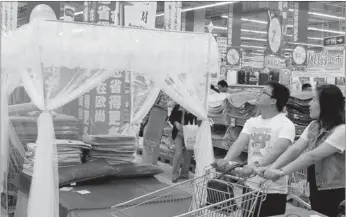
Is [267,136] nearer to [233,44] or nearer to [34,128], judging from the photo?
[34,128]

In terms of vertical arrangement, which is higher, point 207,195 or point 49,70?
point 49,70

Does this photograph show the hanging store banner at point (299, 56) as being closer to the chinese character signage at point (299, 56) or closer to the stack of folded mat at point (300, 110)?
the chinese character signage at point (299, 56)

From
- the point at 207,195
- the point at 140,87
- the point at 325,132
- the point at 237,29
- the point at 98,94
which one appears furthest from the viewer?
the point at 237,29

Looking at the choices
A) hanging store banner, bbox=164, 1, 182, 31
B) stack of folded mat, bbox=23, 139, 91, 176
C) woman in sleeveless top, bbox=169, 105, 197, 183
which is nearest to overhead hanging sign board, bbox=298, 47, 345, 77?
hanging store banner, bbox=164, 1, 182, 31

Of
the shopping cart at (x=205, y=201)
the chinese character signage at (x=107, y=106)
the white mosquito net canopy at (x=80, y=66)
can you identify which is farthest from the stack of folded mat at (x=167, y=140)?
the shopping cart at (x=205, y=201)

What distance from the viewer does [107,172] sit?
16.3ft

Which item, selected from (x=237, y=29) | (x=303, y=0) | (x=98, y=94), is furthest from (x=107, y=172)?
(x=237, y=29)

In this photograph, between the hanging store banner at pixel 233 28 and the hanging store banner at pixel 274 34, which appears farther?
the hanging store banner at pixel 233 28

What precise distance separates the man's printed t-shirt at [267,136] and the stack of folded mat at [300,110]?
8.88 ft

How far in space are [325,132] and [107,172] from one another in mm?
2594

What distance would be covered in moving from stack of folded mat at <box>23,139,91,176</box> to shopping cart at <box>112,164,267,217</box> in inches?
48.0

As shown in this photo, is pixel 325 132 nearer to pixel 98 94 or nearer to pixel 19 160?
pixel 19 160

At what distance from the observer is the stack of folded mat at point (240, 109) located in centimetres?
716

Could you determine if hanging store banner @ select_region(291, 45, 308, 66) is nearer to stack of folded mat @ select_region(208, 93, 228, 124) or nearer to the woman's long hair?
stack of folded mat @ select_region(208, 93, 228, 124)
